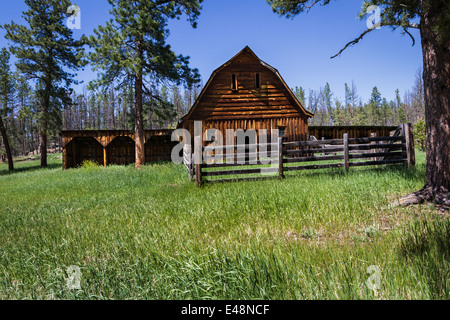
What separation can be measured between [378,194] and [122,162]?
25.3 m

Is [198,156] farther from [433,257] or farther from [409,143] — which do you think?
[409,143]

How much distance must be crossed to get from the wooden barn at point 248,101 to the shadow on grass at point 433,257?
1573 cm

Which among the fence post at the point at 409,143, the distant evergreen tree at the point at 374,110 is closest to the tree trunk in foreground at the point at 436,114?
the fence post at the point at 409,143

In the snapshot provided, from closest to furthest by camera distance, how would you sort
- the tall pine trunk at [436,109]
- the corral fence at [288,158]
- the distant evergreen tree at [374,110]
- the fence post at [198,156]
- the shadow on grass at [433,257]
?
the shadow on grass at [433,257]
the tall pine trunk at [436,109]
the fence post at [198,156]
the corral fence at [288,158]
the distant evergreen tree at [374,110]

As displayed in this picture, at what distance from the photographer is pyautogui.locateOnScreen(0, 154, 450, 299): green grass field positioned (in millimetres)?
2043

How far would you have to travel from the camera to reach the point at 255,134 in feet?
59.5

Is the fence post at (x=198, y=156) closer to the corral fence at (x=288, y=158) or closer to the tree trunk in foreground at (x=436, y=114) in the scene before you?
the corral fence at (x=288, y=158)

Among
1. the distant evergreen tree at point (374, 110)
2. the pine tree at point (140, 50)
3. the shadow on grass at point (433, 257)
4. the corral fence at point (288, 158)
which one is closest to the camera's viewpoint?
the shadow on grass at point (433, 257)

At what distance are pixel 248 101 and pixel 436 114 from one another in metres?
14.3

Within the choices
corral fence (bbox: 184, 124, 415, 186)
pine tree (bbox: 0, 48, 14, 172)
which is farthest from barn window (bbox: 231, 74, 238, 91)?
pine tree (bbox: 0, 48, 14, 172)

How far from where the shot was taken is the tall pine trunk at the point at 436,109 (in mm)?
4449

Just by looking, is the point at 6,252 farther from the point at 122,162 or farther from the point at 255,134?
the point at 122,162

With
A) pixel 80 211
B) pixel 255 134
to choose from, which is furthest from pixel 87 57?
pixel 80 211

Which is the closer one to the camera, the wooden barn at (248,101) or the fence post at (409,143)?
the fence post at (409,143)
